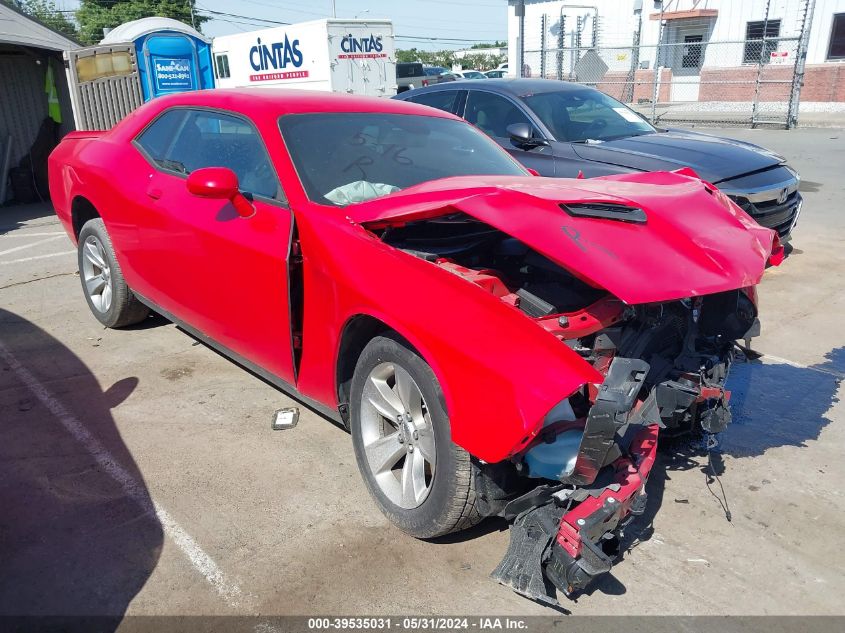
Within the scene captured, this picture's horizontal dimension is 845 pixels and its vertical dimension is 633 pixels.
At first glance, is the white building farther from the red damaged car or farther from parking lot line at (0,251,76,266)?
the red damaged car

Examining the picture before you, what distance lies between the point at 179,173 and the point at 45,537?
211cm

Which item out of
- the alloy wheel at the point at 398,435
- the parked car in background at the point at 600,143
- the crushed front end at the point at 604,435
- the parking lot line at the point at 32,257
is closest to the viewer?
the crushed front end at the point at 604,435

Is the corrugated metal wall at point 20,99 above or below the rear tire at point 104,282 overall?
above

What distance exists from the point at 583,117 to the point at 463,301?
5226 millimetres

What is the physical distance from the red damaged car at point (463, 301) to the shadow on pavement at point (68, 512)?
82 centimetres

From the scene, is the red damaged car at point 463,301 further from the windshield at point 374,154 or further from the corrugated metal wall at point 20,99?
the corrugated metal wall at point 20,99

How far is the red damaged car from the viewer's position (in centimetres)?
235

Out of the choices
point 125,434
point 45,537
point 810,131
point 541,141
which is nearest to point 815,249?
point 541,141

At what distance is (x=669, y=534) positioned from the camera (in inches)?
114

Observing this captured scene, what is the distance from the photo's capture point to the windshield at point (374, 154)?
336 cm

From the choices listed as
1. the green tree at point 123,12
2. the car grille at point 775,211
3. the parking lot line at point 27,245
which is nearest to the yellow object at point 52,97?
the parking lot line at point 27,245

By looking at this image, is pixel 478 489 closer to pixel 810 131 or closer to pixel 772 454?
pixel 772 454

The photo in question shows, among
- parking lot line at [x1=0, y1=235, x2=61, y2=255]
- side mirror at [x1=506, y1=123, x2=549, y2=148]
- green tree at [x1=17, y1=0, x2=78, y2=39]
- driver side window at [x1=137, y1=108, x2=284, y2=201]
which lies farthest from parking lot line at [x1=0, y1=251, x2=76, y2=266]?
green tree at [x1=17, y1=0, x2=78, y2=39]

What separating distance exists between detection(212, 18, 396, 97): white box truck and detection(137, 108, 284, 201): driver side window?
1226 cm
